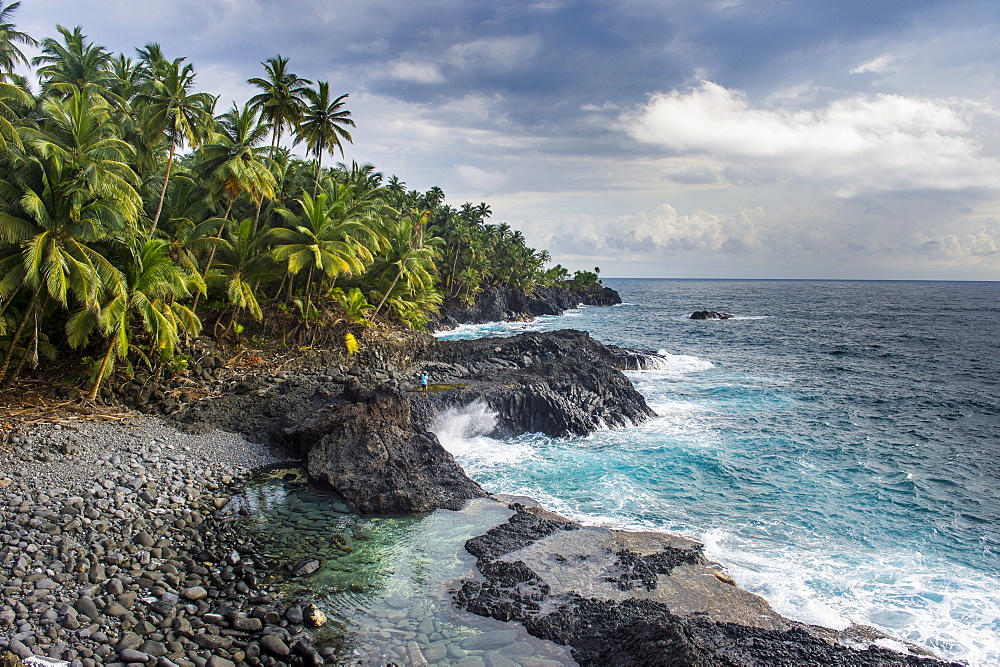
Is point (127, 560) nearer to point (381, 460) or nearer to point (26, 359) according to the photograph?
point (381, 460)

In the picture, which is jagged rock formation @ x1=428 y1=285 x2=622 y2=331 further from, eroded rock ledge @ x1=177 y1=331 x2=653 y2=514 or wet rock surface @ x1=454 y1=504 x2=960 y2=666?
wet rock surface @ x1=454 y1=504 x2=960 y2=666

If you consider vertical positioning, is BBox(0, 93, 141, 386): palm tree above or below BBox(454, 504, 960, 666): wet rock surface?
above

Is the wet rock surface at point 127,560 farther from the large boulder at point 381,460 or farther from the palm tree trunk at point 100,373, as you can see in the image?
the large boulder at point 381,460

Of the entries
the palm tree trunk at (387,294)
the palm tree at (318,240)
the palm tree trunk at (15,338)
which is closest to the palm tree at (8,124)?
the palm tree trunk at (15,338)

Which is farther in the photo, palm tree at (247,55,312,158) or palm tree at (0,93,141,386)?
palm tree at (247,55,312,158)

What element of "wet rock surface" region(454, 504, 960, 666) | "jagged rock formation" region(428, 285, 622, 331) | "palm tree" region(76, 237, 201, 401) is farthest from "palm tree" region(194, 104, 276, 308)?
"jagged rock formation" region(428, 285, 622, 331)

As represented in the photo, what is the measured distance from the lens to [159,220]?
2419 centimetres

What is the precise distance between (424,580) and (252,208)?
2731 centimetres

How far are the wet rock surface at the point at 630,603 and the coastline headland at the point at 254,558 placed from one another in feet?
0.13

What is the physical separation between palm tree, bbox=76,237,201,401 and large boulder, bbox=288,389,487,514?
5.91 m

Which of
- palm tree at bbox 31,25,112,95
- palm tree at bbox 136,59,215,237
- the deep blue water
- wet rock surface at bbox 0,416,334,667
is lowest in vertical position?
the deep blue water

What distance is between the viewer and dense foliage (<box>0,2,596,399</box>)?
1557cm

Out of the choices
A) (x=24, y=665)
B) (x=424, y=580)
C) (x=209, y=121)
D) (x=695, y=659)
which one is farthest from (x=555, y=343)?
(x=24, y=665)

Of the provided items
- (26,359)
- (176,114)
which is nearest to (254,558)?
Result: (26,359)
